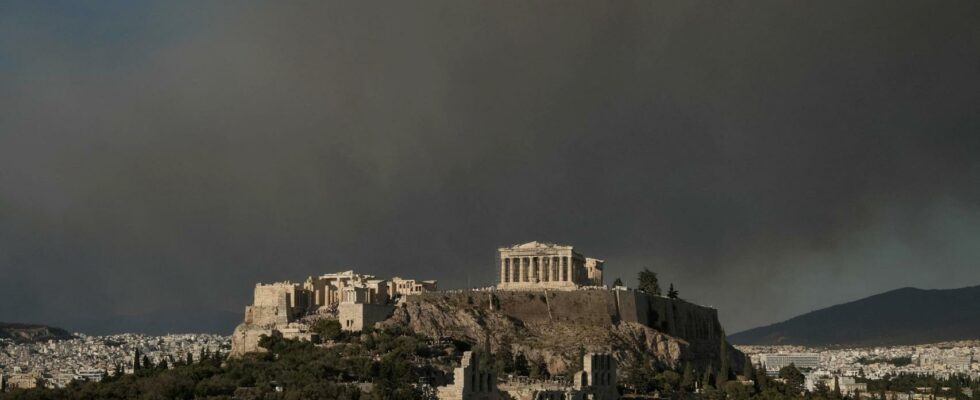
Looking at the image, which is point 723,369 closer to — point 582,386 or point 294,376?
point 582,386

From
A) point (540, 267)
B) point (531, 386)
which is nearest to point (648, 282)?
point (540, 267)

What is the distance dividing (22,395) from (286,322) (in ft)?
77.7

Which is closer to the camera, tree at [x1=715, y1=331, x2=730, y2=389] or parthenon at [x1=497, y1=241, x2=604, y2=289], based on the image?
tree at [x1=715, y1=331, x2=730, y2=389]

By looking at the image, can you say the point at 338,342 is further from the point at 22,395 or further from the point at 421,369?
the point at 22,395

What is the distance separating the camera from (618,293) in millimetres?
116125

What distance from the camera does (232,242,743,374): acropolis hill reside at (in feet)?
347

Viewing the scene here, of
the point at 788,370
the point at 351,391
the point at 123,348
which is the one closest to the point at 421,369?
the point at 351,391

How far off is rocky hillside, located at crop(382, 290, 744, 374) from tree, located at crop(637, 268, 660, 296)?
5224mm

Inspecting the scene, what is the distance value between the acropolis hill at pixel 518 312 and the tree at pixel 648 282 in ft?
11.1

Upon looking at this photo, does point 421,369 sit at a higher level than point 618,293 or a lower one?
lower

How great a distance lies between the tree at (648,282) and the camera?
12744 centimetres

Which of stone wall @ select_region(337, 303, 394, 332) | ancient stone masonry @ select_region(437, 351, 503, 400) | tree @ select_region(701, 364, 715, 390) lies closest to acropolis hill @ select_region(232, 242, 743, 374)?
stone wall @ select_region(337, 303, 394, 332)

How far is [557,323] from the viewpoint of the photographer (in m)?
112

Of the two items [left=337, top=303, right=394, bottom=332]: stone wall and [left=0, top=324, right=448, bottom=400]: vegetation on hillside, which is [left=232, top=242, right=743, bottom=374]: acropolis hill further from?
[left=0, top=324, right=448, bottom=400]: vegetation on hillside
